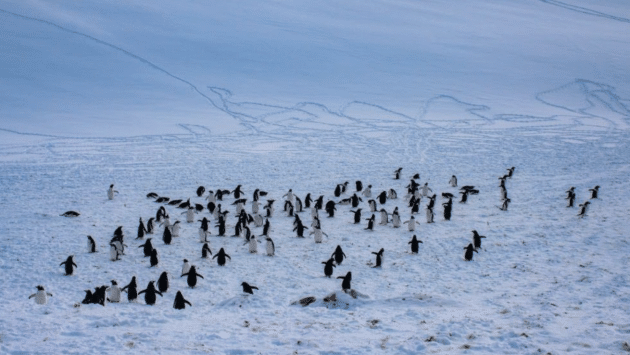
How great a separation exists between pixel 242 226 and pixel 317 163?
8.41 m

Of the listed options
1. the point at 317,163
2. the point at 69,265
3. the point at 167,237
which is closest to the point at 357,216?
the point at 167,237

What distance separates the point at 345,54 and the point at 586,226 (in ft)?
112

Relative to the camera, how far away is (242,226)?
12.1m

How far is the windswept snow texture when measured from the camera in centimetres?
716

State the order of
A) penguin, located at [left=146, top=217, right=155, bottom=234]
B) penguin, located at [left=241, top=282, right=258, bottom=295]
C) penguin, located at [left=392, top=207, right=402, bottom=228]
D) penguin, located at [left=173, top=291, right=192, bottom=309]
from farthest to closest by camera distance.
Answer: penguin, located at [left=392, top=207, right=402, bottom=228]
penguin, located at [left=146, top=217, right=155, bottom=234]
penguin, located at [left=241, top=282, right=258, bottom=295]
penguin, located at [left=173, top=291, right=192, bottom=309]

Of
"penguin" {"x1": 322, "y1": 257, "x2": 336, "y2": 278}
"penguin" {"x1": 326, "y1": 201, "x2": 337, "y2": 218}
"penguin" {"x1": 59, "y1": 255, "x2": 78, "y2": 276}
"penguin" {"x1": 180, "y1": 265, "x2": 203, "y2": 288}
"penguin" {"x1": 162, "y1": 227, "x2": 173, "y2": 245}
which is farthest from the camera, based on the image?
"penguin" {"x1": 326, "y1": 201, "x2": 337, "y2": 218}

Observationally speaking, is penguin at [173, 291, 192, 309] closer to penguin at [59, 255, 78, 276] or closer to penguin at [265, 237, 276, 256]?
penguin at [59, 255, 78, 276]

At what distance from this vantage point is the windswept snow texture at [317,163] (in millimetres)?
7164

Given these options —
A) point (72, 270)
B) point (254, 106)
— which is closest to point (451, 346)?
point (72, 270)

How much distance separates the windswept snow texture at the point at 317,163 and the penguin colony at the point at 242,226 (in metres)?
0.18

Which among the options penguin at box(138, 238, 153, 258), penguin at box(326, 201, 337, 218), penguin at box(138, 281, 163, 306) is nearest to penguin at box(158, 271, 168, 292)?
penguin at box(138, 281, 163, 306)

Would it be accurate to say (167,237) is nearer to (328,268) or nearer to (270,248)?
(270,248)

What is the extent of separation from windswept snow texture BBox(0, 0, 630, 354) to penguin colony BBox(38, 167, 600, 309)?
0.60ft

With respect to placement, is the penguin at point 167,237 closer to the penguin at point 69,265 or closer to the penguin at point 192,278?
the penguin at point 69,265
